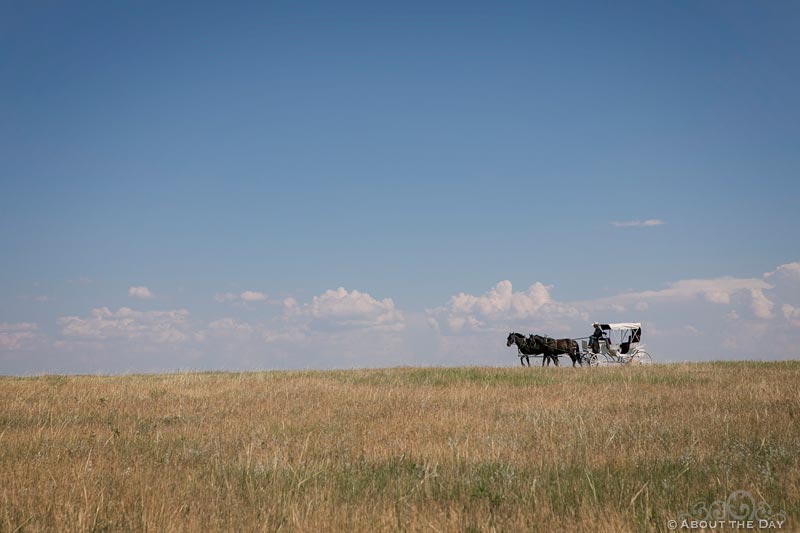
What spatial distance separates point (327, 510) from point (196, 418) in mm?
7827

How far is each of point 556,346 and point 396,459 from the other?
2633 centimetres

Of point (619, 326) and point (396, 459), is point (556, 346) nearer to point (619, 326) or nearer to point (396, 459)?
point (619, 326)

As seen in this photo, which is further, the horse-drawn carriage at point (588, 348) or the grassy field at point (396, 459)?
the horse-drawn carriage at point (588, 348)

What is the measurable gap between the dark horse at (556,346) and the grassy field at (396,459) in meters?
16.5

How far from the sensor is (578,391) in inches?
646

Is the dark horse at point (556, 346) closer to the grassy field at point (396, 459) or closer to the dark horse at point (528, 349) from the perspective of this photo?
the dark horse at point (528, 349)

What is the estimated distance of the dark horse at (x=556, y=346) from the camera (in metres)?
32.9

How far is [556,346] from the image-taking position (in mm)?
33031

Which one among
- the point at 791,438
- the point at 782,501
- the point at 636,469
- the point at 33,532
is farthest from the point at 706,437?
the point at 33,532

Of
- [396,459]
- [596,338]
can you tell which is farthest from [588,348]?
[396,459]

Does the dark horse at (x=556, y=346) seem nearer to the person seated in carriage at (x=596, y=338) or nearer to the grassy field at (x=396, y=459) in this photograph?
the person seated in carriage at (x=596, y=338)

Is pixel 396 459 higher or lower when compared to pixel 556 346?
lower

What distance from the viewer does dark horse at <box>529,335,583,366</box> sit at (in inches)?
1295

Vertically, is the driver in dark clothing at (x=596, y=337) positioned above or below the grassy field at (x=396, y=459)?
above
